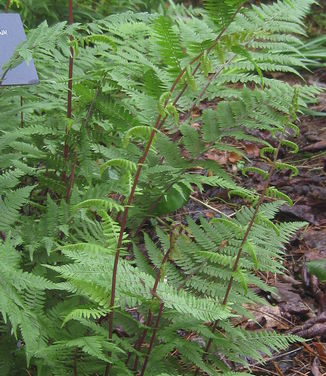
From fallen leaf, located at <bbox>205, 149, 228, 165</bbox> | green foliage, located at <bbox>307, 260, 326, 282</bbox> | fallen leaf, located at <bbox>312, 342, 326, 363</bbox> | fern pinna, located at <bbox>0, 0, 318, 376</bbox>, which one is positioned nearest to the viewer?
fern pinna, located at <bbox>0, 0, 318, 376</bbox>

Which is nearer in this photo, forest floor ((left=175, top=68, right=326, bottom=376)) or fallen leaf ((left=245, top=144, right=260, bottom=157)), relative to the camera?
forest floor ((left=175, top=68, right=326, bottom=376))

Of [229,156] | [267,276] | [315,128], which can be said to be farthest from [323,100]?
[267,276]

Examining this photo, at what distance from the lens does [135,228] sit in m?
2.04

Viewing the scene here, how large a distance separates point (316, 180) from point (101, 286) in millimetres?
1986

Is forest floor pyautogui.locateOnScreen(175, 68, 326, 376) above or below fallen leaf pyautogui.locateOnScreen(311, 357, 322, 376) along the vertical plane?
above

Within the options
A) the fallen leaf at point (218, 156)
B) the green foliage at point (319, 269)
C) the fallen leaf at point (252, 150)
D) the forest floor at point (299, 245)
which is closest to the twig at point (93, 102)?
the forest floor at point (299, 245)

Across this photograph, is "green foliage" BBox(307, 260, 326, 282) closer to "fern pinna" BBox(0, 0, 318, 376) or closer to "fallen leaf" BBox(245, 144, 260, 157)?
"fern pinna" BBox(0, 0, 318, 376)

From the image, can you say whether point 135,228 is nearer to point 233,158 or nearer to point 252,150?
point 233,158

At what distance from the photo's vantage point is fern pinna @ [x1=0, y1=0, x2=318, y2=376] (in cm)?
138

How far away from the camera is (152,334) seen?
1.58m

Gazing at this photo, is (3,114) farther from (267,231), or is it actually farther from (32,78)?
(267,231)

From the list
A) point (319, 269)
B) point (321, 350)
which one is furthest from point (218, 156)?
point (321, 350)

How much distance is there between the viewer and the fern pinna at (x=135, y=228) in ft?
Result: 4.53

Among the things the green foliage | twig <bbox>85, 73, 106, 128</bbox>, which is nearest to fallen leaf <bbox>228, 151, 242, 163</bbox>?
the green foliage
